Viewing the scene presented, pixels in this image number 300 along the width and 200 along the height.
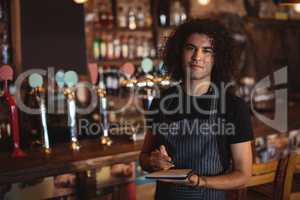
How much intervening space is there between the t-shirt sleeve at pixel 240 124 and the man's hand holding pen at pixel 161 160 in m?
0.24

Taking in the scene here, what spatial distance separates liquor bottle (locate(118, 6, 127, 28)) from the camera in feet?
14.8

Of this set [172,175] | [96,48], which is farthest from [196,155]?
[96,48]

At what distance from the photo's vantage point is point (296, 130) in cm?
341

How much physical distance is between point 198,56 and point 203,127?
0.88 feet

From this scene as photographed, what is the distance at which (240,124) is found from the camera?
1.47m

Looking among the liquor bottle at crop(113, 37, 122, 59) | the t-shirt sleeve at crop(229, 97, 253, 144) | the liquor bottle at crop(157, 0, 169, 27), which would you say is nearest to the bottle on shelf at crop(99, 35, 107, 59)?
the liquor bottle at crop(113, 37, 122, 59)

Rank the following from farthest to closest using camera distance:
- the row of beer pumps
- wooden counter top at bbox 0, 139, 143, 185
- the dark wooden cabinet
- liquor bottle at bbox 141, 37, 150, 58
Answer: the dark wooden cabinet, liquor bottle at bbox 141, 37, 150, 58, the row of beer pumps, wooden counter top at bbox 0, 139, 143, 185

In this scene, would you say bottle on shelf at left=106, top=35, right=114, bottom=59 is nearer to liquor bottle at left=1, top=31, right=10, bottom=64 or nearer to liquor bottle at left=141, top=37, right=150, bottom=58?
liquor bottle at left=141, top=37, right=150, bottom=58

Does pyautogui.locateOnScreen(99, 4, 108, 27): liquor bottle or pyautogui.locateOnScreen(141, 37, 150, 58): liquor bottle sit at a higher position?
pyautogui.locateOnScreen(99, 4, 108, 27): liquor bottle

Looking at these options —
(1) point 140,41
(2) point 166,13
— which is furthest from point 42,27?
(2) point 166,13

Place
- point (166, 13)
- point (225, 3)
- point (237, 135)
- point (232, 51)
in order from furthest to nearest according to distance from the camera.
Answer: point (225, 3) → point (166, 13) → point (232, 51) → point (237, 135)

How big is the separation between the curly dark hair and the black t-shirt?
0.12m

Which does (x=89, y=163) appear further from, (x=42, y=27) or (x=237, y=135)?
(x=42, y=27)

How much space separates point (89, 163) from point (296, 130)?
2.00 meters
